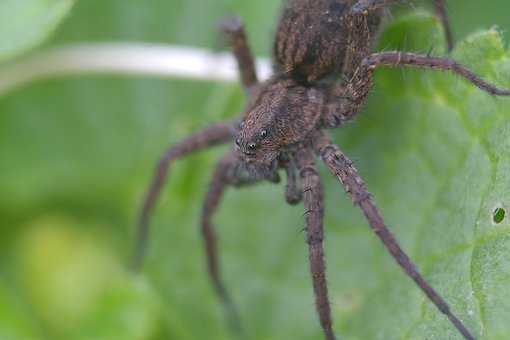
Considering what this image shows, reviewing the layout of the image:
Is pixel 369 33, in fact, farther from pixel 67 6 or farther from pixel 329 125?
pixel 67 6

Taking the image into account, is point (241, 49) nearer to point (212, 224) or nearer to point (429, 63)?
point (212, 224)

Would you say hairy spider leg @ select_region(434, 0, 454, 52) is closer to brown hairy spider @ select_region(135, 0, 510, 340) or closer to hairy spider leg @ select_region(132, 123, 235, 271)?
brown hairy spider @ select_region(135, 0, 510, 340)

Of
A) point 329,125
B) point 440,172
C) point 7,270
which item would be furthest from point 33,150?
point 440,172

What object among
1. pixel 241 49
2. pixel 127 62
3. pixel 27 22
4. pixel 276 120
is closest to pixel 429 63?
pixel 276 120

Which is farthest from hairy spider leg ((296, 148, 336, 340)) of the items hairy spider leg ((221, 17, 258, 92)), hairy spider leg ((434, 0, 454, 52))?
hairy spider leg ((434, 0, 454, 52))

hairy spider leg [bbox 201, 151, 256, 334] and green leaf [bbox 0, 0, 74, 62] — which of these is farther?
hairy spider leg [bbox 201, 151, 256, 334]

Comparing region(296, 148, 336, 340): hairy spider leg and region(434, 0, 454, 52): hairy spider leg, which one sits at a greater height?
region(434, 0, 454, 52): hairy spider leg
